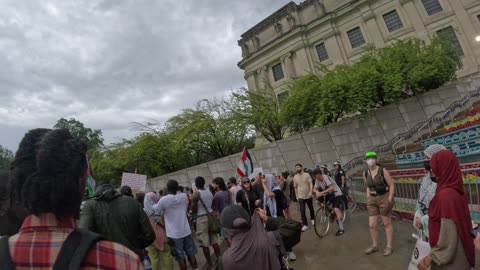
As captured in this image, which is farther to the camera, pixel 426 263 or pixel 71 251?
pixel 426 263

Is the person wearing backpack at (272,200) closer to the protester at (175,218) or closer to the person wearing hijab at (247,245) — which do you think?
→ the protester at (175,218)

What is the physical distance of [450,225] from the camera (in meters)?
2.39

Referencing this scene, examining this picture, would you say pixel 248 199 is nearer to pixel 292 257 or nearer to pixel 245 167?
pixel 245 167

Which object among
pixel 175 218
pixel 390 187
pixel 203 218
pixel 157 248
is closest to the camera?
→ pixel 157 248

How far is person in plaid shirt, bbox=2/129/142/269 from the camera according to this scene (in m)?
1.09

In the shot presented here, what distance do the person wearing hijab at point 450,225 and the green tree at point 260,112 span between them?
18499 mm

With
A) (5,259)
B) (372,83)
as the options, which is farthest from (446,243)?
(372,83)

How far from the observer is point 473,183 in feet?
16.6

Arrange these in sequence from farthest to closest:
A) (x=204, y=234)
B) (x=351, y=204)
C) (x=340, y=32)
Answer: (x=340, y=32), (x=351, y=204), (x=204, y=234)

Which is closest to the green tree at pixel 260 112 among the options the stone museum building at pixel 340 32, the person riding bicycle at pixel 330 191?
the stone museum building at pixel 340 32

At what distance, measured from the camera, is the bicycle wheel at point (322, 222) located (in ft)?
23.7

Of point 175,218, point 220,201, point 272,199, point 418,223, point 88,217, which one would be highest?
point 88,217

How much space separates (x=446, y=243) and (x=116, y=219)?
11.6ft

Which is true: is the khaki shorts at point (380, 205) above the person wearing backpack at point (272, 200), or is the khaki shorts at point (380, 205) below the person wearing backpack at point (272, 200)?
below
